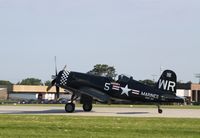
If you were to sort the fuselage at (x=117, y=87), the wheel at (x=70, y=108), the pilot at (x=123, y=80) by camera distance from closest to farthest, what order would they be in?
the fuselage at (x=117, y=87) → the wheel at (x=70, y=108) → the pilot at (x=123, y=80)

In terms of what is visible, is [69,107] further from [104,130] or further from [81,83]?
[104,130]

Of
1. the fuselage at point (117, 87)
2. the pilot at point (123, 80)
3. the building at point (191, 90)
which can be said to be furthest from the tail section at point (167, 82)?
the building at point (191, 90)

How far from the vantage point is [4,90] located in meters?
127

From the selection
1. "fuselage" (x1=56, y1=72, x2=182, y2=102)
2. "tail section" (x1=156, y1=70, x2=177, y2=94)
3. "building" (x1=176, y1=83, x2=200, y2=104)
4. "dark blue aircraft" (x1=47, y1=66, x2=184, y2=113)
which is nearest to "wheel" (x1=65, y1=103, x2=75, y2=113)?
"dark blue aircraft" (x1=47, y1=66, x2=184, y2=113)

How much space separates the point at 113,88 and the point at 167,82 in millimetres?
3725

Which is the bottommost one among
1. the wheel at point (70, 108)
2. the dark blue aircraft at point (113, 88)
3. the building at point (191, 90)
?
the wheel at point (70, 108)

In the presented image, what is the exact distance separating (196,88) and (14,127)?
11052cm

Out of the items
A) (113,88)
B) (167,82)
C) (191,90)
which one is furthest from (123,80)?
(191,90)

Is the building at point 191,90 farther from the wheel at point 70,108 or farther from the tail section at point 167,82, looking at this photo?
the wheel at point 70,108

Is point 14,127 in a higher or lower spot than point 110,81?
lower

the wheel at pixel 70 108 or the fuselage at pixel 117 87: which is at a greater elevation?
the fuselage at pixel 117 87

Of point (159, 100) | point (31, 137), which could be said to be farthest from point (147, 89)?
point (31, 137)

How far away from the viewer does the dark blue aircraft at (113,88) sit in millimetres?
29438

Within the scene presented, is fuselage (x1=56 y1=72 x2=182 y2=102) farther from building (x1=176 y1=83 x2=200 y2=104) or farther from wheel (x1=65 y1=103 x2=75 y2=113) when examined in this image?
building (x1=176 y1=83 x2=200 y2=104)
